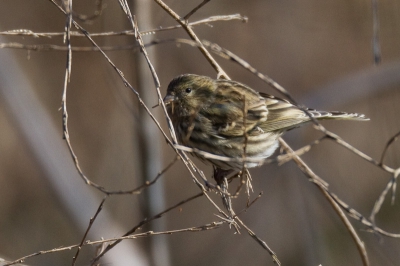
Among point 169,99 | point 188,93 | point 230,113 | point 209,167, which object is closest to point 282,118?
point 230,113

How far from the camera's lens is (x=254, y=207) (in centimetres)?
977

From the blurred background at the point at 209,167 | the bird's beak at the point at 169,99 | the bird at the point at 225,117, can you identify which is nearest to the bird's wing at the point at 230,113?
the bird at the point at 225,117

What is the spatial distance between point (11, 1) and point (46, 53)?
1.04 metres

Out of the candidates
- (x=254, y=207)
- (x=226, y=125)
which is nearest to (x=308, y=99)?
(x=226, y=125)

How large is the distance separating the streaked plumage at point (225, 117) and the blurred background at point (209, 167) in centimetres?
316

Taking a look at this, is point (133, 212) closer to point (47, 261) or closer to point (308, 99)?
point (47, 261)

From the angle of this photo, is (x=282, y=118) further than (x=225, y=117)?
Yes

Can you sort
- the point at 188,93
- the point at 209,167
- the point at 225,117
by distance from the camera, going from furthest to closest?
the point at 209,167 < the point at 188,93 < the point at 225,117

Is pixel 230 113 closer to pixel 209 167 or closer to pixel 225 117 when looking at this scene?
pixel 225 117

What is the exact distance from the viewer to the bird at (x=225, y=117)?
15.5 ft

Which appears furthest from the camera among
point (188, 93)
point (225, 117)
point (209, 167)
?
point (209, 167)

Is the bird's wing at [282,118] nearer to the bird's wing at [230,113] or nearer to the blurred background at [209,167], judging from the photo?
the bird's wing at [230,113]

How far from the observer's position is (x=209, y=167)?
10.3 metres

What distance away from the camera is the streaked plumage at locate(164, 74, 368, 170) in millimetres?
4723
